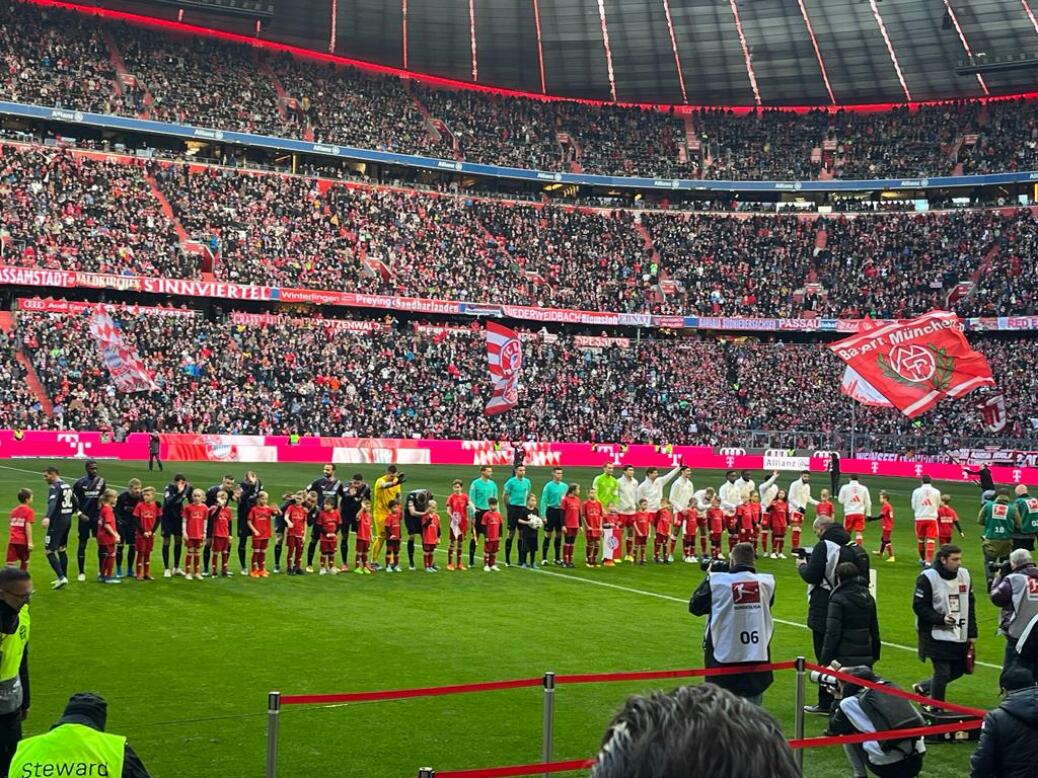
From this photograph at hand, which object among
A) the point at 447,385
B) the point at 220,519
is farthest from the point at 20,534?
the point at 447,385

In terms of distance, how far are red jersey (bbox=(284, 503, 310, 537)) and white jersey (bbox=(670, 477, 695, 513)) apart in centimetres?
861

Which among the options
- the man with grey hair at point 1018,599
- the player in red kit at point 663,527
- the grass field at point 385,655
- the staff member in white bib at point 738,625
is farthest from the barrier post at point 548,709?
the player in red kit at point 663,527

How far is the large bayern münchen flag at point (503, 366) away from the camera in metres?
41.2

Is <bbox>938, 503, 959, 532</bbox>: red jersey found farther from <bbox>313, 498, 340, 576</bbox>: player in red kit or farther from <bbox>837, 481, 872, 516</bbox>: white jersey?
<bbox>313, 498, 340, 576</bbox>: player in red kit

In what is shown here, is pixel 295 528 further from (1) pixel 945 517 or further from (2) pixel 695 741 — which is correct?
(2) pixel 695 741

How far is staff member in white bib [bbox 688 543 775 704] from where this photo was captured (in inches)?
421

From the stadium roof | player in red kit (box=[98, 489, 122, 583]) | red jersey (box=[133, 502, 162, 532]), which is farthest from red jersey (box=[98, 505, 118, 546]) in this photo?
the stadium roof

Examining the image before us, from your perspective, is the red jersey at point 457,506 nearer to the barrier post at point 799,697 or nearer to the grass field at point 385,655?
the grass field at point 385,655

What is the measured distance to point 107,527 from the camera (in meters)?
20.6

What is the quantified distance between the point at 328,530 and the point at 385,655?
24.5 feet

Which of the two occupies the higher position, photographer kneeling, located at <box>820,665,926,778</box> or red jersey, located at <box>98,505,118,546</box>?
red jersey, located at <box>98,505,118,546</box>

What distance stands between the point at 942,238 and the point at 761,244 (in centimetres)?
1001

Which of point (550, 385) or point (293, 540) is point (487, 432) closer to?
point (550, 385)

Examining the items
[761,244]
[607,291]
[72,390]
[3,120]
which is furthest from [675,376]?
[3,120]
